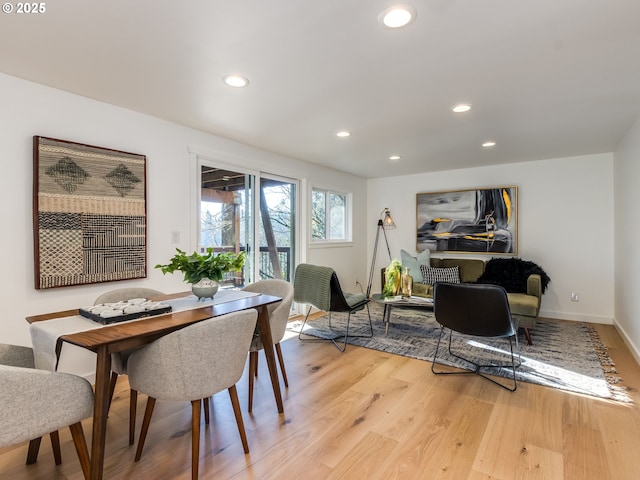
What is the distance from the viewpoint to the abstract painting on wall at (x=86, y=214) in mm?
2426

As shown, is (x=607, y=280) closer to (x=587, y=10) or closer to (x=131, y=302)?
(x=587, y=10)

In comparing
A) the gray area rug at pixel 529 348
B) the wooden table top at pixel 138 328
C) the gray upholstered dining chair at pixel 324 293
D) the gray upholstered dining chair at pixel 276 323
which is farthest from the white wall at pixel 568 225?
the wooden table top at pixel 138 328

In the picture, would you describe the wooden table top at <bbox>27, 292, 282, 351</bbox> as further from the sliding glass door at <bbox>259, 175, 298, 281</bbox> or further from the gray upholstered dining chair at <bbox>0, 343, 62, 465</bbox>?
the sliding glass door at <bbox>259, 175, 298, 281</bbox>

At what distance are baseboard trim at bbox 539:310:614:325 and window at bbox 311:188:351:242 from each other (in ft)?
10.4

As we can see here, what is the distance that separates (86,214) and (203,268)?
120 cm

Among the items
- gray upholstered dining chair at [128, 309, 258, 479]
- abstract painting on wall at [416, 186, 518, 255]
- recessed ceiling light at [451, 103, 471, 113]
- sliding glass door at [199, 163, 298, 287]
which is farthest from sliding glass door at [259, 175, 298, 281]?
gray upholstered dining chair at [128, 309, 258, 479]

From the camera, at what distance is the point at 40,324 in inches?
64.3

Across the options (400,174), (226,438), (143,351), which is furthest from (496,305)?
(400,174)

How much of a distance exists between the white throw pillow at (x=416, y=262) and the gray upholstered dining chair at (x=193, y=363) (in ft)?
12.5

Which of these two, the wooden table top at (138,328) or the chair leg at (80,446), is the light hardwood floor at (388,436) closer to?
the chair leg at (80,446)

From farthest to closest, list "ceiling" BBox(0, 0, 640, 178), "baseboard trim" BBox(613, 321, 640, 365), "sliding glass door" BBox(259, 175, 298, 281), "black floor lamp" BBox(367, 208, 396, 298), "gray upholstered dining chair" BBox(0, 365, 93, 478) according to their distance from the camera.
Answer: "black floor lamp" BBox(367, 208, 396, 298) → "sliding glass door" BBox(259, 175, 298, 281) → "baseboard trim" BBox(613, 321, 640, 365) → "ceiling" BBox(0, 0, 640, 178) → "gray upholstered dining chair" BBox(0, 365, 93, 478)

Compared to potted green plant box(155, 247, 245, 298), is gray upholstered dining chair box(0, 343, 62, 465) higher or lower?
lower

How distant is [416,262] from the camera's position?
5.23 m

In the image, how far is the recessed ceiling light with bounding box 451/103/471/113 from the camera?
279 centimetres
